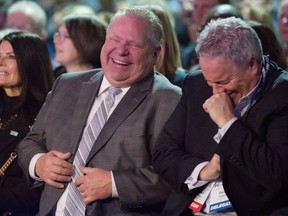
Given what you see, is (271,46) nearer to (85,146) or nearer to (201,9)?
(85,146)

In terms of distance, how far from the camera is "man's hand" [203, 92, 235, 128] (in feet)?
12.7

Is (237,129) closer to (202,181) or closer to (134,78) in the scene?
(202,181)

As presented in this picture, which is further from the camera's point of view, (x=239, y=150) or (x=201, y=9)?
(x=201, y=9)

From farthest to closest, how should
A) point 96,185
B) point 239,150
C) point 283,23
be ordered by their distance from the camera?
point 283,23
point 96,185
point 239,150

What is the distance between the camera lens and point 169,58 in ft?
18.4

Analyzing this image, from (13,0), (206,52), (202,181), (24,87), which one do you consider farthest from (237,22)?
(13,0)

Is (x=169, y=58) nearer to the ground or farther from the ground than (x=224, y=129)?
nearer to the ground

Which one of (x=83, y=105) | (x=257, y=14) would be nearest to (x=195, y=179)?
(x=83, y=105)

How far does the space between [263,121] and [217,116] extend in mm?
230

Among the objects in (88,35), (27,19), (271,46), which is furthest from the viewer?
(27,19)

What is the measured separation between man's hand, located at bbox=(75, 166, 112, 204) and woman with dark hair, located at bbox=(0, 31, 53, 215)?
755mm

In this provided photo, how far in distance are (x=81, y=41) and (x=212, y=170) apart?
92.7 inches

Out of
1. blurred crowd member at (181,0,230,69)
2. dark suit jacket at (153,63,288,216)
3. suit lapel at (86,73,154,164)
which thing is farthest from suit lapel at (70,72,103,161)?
blurred crowd member at (181,0,230,69)

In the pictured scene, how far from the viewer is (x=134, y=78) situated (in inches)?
179
